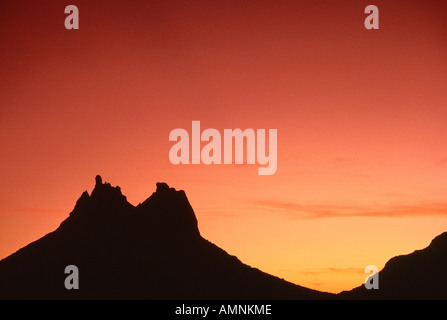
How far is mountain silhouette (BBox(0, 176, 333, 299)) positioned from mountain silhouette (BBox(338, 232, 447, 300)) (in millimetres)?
39291

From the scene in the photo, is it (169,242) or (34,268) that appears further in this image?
(169,242)

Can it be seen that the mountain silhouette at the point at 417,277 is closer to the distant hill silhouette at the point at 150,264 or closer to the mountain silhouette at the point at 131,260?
the distant hill silhouette at the point at 150,264

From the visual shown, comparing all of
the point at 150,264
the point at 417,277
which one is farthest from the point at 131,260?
the point at 417,277

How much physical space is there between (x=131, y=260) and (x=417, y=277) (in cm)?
8602

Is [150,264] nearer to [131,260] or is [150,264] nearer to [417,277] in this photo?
[131,260]

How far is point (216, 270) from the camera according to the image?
16638cm

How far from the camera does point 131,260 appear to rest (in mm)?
188000

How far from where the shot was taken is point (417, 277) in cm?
18850

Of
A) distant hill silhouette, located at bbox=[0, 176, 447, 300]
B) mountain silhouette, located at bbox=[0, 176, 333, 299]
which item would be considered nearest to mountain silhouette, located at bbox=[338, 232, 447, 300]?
distant hill silhouette, located at bbox=[0, 176, 447, 300]

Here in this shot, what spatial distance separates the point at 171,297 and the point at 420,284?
74317 millimetres

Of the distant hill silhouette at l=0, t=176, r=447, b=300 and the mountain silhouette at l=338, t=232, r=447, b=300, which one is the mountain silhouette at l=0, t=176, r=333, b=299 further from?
the mountain silhouette at l=338, t=232, r=447, b=300
